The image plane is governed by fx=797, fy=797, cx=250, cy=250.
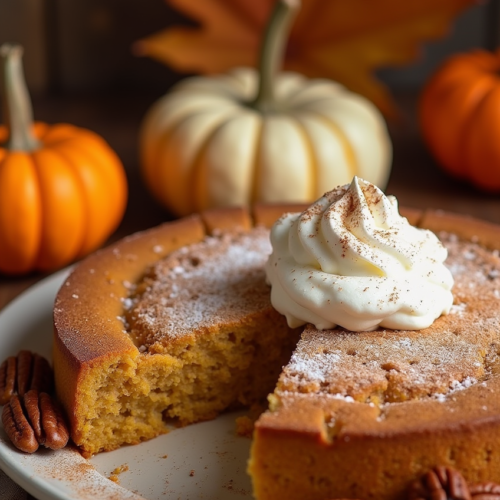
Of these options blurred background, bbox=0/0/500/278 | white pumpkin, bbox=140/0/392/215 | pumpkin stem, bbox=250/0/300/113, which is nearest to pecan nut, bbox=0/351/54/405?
white pumpkin, bbox=140/0/392/215

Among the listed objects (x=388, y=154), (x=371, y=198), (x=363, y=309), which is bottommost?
(x=388, y=154)

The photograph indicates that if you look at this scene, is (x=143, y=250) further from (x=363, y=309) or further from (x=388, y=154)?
(x=388, y=154)

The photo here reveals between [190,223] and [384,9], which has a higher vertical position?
[384,9]

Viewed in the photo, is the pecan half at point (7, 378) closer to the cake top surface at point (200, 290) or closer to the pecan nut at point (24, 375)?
the pecan nut at point (24, 375)

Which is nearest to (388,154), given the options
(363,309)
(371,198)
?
(371,198)

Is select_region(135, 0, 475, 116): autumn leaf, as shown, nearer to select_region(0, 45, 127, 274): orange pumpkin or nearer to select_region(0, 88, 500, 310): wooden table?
select_region(0, 88, 500, 310): wooden table

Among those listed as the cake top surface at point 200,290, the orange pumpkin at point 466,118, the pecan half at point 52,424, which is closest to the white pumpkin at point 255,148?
the orange pumpkin at point 466,118
